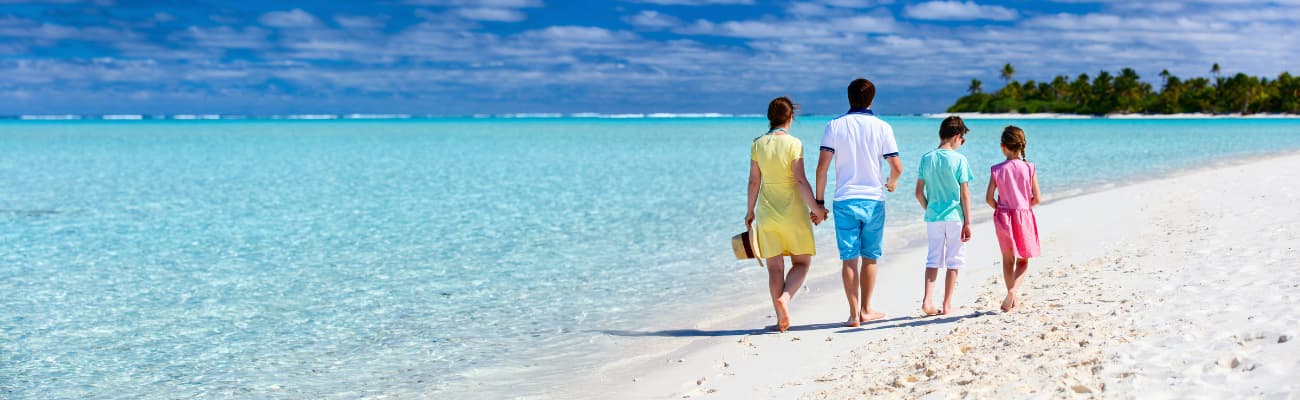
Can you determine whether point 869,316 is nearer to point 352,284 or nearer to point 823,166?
point 823,166

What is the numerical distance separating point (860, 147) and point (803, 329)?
5.72 feet

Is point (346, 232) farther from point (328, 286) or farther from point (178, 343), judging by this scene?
point (178, 343)

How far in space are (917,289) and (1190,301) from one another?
284 centimetres

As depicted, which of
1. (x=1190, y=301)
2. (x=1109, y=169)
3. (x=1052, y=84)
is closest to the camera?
(x=1190, y=301)

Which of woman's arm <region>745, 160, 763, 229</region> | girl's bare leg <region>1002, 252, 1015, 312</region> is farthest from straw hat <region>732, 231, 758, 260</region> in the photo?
girl's bare leg <region>1002, 252, 1015, 312</region>

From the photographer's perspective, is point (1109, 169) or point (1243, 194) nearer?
point (1243, 194)

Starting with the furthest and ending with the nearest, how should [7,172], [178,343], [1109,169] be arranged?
1. [7,172]
2. [1109,169]
3. [178,343]

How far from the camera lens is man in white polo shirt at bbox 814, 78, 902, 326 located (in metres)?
6.28

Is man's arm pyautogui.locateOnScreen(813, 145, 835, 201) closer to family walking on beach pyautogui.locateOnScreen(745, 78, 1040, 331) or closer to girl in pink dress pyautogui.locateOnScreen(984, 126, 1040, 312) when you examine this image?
family walking on beach pyautogui.locateOnScreen(745, 78, 1040, 331)

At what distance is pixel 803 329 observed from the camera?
7.39 m

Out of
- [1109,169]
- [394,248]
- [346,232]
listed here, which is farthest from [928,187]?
[1109,169]

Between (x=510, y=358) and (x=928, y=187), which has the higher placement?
(x=928, y=187)

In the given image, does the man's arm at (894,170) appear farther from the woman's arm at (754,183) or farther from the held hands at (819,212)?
the woman's arm at (754,183)

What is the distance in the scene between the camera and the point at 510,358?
7.57 meters
